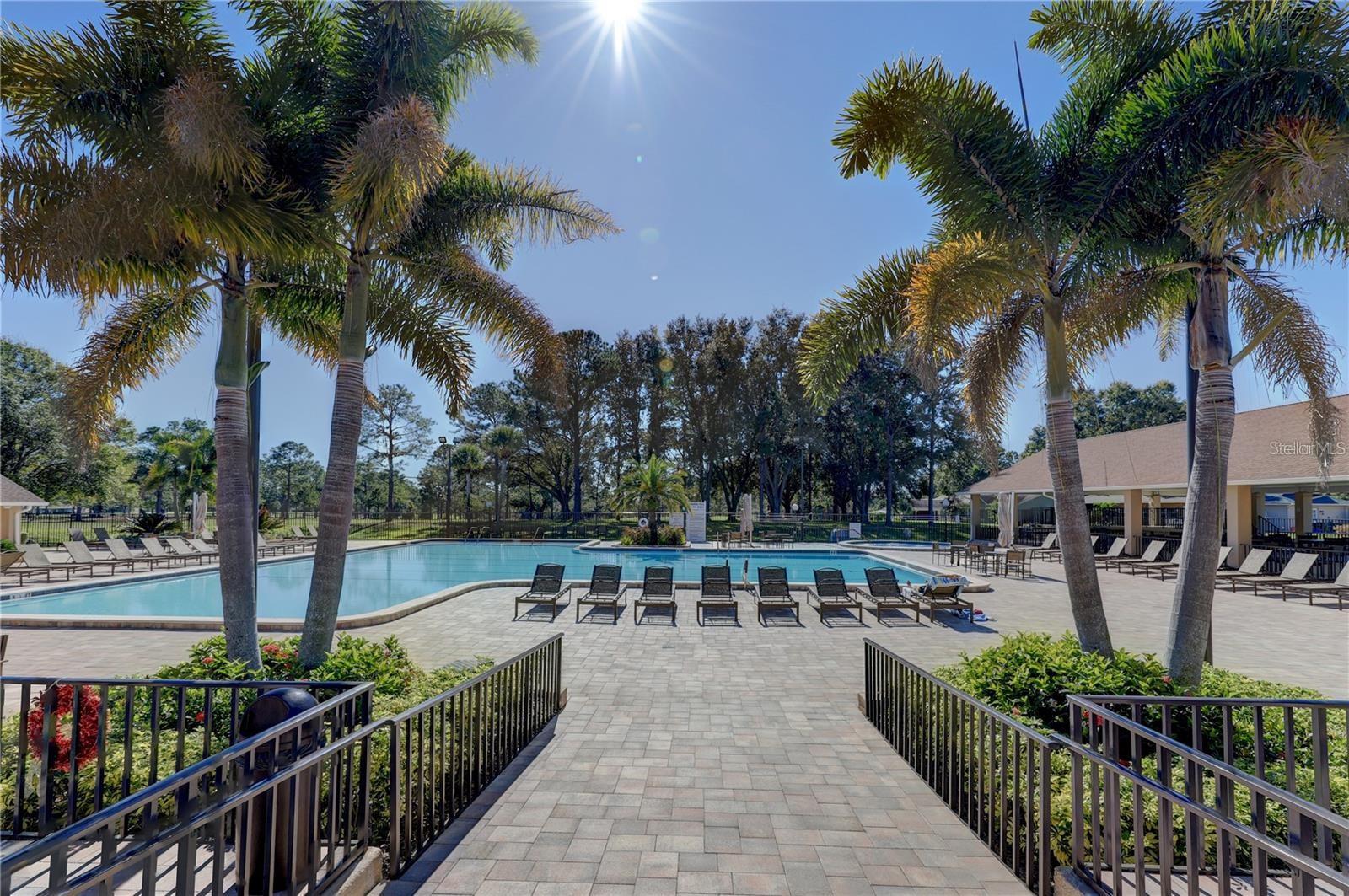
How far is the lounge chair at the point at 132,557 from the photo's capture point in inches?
717

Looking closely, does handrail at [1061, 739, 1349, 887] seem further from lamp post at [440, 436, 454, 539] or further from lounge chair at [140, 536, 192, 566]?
lamp post at [440, 436, 454, 539]

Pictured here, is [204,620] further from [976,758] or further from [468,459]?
[468,459]

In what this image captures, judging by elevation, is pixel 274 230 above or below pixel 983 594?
above

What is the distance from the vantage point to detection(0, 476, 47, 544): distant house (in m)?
21.2

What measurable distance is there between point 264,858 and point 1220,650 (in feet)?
39.1

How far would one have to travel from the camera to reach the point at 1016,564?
18.7 meters

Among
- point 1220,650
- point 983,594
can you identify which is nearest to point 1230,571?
point 983,594

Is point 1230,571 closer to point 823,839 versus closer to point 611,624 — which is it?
point 611,624

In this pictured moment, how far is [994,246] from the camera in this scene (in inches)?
229

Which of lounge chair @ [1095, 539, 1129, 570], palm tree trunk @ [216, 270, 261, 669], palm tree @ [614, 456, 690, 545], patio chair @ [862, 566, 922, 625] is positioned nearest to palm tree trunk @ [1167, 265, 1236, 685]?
patio chair @ [862, 566, 922, 625]

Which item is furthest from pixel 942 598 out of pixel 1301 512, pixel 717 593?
pixel 1301 512

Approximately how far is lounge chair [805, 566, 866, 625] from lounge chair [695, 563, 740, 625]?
1638 millimetres

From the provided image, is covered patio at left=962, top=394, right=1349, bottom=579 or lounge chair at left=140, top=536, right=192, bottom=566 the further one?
lounge chair at left=140, top=536, right=192, bottom=566

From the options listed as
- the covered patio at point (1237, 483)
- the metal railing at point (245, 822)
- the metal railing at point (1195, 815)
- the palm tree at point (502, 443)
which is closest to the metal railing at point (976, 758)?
the metal railing at point (1195, 815)
